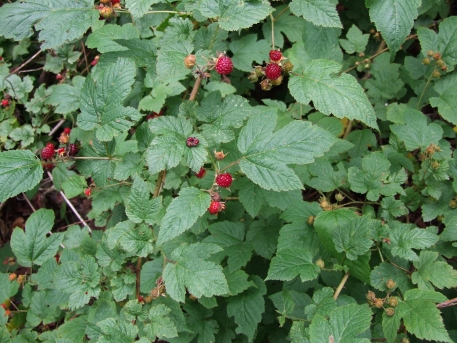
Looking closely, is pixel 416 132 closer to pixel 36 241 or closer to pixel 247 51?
pixel 247 51

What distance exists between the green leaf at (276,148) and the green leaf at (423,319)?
80 centimetres

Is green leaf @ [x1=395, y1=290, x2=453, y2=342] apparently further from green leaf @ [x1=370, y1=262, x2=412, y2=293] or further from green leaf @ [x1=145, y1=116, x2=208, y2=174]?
green leaf @ [x1=145, y1=116, x2=208, y2=174]

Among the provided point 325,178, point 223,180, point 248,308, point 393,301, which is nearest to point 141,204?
point 223,180

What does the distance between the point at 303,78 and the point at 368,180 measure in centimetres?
79

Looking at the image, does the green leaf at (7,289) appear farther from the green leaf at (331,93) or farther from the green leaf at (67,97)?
the green leaf at (331,93)

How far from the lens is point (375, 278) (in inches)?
77.6

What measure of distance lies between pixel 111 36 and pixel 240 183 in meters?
1.32

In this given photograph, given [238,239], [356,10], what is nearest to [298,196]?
[238,239]

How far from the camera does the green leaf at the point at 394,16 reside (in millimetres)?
1743

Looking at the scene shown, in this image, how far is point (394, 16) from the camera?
1750 mm

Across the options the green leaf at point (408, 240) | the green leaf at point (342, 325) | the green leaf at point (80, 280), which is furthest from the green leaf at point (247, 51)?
the green leaf at point (342, 325)

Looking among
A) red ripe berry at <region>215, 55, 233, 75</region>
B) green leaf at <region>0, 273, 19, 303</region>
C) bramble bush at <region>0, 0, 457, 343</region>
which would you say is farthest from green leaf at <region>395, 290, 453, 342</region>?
green leaf at <region>0, 273, 19, 303</region>

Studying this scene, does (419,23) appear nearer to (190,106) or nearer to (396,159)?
(396,159)

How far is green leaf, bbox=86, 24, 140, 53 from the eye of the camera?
2490mm
